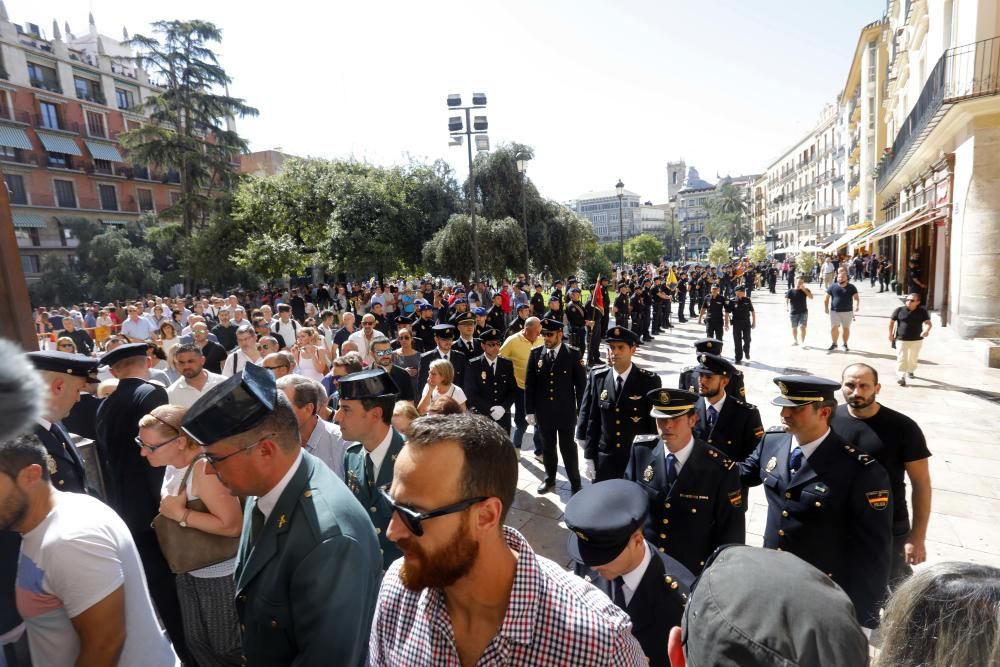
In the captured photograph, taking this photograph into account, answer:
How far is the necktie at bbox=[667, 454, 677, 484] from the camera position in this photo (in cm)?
316

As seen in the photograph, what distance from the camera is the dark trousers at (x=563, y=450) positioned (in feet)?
19.3

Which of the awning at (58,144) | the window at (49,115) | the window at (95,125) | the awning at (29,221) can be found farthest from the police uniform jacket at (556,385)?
the window at (95,125)

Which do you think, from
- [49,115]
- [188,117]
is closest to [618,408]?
[188,117]

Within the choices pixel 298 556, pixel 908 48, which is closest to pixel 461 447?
pixel 298 556

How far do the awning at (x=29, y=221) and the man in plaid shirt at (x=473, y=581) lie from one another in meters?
49.4

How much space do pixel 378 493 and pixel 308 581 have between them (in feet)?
4.05

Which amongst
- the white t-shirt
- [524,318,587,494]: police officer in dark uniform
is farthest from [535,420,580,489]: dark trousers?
the white t-shirt

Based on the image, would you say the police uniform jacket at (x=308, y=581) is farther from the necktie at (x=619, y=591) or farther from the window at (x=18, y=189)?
the window at (x=18, y=189)

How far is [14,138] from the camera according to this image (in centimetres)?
3725

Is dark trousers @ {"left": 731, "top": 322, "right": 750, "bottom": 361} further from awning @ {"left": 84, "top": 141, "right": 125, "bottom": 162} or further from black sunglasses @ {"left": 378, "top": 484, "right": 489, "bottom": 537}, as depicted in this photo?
awning @ {"left": 84, "top": 141, "right": 125, "bottom": 162}

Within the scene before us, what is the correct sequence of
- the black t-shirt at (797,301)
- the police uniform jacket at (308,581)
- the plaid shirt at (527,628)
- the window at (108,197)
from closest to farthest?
1. the plaid shirt at (527,628)
2. the police uniform jacket at (308,581)
3. the black t-shirt at (797,301)
4. the window at (108,197)

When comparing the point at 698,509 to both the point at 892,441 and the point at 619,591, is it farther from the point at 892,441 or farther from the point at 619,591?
the point at 892,441

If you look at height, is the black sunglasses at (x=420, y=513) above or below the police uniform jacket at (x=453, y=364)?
above

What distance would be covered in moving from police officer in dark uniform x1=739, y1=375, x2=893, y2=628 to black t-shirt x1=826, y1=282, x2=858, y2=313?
10284mm
